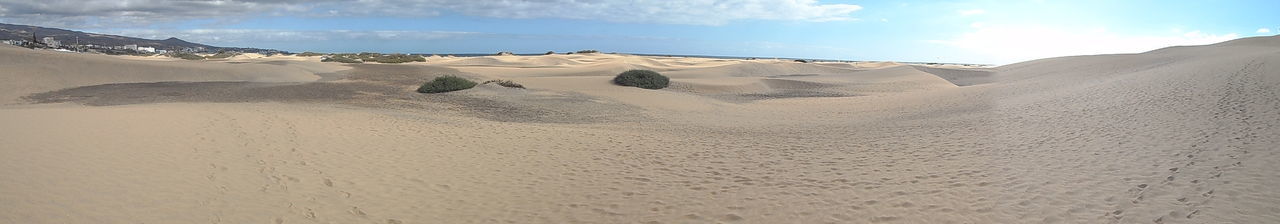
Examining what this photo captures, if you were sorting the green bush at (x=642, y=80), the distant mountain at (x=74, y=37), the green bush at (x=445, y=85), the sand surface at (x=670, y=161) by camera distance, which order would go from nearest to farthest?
the sand surface at (x=670, y=161)
the green bush at (x=445, y=85)
the green bush at (x=642, y=80)
the distant mountain at (x=74, y=37)

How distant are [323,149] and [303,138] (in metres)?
1.24

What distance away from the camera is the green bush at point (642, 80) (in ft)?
88.3

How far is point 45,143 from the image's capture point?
8.01 meters

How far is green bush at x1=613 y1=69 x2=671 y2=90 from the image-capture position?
26906mm

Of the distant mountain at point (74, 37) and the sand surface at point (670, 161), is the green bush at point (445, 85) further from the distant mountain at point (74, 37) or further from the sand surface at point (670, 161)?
the distant mountain at point (74, 37)

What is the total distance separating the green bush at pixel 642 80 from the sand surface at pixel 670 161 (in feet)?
32.2

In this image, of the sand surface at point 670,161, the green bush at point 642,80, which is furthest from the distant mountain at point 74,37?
the sand surface at point 670,161

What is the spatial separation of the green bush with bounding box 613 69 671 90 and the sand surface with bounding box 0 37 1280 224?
9.82 m

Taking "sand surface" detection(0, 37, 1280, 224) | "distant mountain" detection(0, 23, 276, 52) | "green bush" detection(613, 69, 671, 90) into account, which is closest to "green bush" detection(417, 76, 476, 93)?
"sand surface" detection(0, 37, 1280, 224)

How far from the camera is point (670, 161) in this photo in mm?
9445

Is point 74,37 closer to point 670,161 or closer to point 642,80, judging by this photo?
point 642,80

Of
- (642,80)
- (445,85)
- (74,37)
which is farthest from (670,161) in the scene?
(74,37)

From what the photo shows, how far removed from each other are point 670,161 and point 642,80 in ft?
59.0

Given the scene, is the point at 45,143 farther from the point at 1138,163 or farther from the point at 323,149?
the point at 1138,163
